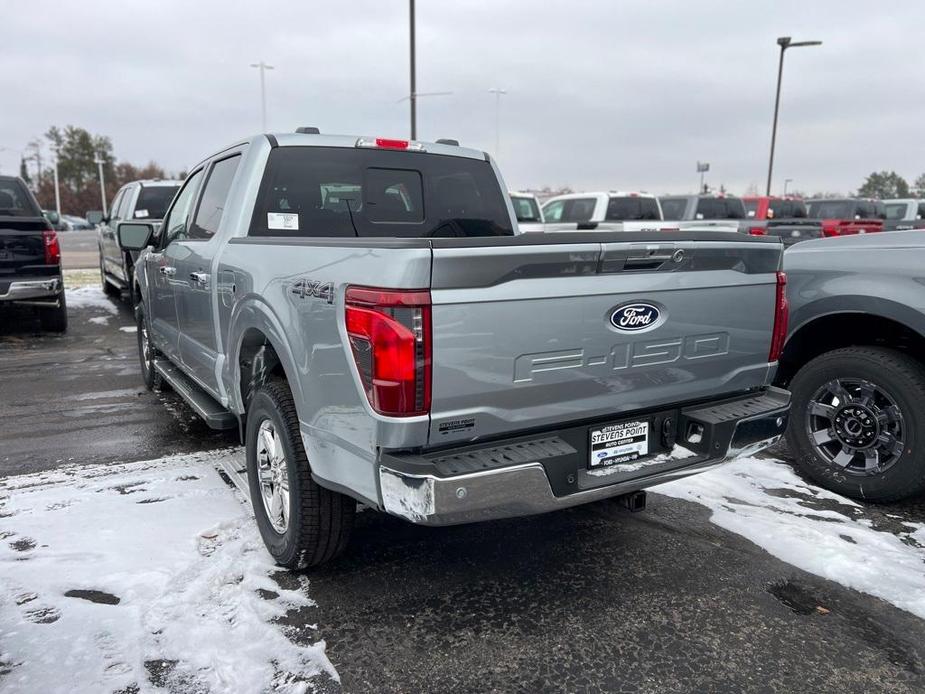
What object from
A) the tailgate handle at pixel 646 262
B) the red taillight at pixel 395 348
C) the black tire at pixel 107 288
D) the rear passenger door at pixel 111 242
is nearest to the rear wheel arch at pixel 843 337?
the tailgate handle at pixel 646 262

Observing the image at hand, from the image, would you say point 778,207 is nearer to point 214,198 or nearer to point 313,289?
point 214,198

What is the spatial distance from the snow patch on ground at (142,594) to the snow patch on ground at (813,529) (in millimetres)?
2280

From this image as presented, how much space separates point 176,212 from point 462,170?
7.16 feet

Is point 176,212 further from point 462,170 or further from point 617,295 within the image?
point 617,295

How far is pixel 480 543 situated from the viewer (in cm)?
350

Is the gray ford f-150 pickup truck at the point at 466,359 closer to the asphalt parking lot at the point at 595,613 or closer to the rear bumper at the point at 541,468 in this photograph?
the rear bumper at the point at 541,468

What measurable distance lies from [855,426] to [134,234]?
5.01 metres

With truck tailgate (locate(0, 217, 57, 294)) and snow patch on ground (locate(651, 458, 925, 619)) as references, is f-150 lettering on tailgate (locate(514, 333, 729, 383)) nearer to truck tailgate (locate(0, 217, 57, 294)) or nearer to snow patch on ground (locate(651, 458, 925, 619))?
snow patch on ground (locate(651, 458, 925, 619))

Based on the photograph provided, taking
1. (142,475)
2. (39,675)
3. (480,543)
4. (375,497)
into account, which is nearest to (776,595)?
(480,543)

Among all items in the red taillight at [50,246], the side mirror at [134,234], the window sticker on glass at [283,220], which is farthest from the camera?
the red taillight at [50,246]

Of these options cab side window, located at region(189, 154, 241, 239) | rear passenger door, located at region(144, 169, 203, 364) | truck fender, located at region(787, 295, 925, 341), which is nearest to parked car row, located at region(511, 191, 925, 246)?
truck fender, located at region(787, 295, 925, 341)

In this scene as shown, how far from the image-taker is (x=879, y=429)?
3.95 m

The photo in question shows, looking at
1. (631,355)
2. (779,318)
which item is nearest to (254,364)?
(631,355)

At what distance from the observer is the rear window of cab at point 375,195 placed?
380 cm
